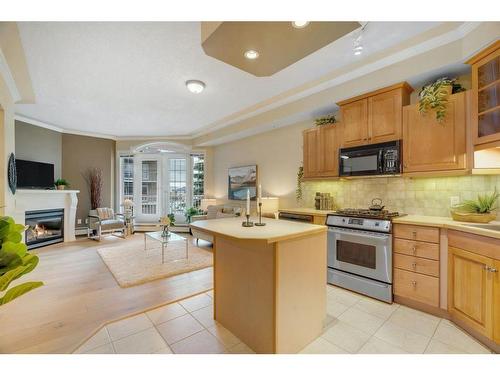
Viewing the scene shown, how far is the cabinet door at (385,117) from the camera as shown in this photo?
100 inches

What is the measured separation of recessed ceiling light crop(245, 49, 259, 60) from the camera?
5.34 feet

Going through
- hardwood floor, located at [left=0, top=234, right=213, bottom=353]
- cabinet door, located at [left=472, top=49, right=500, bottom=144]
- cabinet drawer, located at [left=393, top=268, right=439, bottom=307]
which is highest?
cabinet door, located at [left=472, top=49, right=500, bottom=144]

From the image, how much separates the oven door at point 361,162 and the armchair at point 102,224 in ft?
16.7

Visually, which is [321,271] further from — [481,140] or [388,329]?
[481,140]

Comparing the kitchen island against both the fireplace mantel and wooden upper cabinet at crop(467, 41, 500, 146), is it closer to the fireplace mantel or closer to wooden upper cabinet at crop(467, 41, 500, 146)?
wooden upper cabinet at crop(467, 41, 500, 146)

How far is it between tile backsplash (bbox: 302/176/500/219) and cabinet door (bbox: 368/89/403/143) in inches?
23.6

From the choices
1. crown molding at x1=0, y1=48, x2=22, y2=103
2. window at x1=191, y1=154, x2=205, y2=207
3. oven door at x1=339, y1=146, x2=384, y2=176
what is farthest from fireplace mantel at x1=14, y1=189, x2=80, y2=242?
oven door at x1=339, y1=146, x2=384, y2=176

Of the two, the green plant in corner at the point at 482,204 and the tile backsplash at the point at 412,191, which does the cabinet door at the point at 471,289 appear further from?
the tile backsplash at the point at 412,191

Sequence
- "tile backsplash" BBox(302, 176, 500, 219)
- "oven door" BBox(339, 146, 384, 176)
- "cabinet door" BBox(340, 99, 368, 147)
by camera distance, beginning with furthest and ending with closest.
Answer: "cabinet door" BBox(340, 99, 368, 147) → "oven door" BBox(339, 146, 384, 176) → "tile backsplash" BBox(302, 176, 500, 219)

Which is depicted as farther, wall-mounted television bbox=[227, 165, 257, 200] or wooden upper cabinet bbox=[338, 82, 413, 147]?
wall-mounted television bbox=[227, 165, 257, 200]

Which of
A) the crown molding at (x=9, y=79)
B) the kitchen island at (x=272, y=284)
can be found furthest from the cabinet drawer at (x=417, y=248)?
the crown molding at (x=9, y=79)

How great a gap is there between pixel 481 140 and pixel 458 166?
11.3 inches

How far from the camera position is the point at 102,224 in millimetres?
5172
